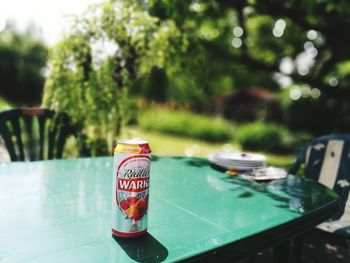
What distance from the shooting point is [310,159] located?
9.87ft

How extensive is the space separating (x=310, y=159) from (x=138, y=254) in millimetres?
2382

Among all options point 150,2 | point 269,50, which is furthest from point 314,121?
point 150,2

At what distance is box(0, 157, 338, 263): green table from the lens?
3.54ft

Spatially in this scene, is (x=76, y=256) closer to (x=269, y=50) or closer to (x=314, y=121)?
(x=269, y=50)

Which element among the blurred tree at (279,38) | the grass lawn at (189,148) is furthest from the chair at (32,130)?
the grass lawn at (189,148)

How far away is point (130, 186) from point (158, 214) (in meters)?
0.39

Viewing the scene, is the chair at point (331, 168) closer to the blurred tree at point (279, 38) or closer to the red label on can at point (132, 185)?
the red label on can at point (132, 185)

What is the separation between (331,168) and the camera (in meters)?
2.84

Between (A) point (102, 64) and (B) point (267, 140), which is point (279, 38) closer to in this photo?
(B) point (267, 140)

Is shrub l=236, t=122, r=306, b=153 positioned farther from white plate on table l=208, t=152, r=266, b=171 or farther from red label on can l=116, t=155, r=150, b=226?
red label on can l=116, t=155, r=150, b=226

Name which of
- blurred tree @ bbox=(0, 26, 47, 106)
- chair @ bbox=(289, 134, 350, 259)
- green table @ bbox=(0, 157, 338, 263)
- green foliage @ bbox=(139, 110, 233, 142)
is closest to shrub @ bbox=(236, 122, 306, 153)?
green foliage @ bbox=(139, 110, 233, 142)

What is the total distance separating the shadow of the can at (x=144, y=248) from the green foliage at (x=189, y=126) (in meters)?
13.5

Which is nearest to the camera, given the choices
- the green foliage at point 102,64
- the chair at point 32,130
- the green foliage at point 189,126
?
the chair at point 32,130

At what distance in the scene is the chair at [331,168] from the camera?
2.53 m
